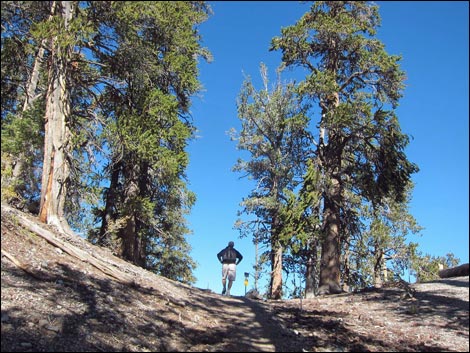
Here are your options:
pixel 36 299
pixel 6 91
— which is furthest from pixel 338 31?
pixel 36 299

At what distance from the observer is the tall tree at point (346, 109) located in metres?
14.0

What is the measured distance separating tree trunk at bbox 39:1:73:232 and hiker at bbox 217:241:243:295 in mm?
5461

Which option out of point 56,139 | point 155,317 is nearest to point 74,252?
point 155,317

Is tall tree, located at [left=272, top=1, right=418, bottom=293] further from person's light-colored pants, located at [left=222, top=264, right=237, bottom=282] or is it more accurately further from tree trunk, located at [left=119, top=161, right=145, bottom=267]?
tree trunk, located at [left=119, top=161, right=145, bottom=267]

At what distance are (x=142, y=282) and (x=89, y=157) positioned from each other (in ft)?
15.6

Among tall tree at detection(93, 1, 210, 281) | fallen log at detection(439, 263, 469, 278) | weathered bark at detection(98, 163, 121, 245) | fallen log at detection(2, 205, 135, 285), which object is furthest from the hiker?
fallen log at detection(439, 263, 469, 278)

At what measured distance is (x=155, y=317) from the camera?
6.83 meters

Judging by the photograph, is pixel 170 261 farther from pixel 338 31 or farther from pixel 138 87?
pixel 338 31

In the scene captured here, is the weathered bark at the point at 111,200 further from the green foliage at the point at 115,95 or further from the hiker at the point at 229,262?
the hiker at the point at 229,262

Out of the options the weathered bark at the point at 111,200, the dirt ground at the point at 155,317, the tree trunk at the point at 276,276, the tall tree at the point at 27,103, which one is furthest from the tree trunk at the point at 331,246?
the tall tree at the point at 27,103

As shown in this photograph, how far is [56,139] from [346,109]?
9.11m

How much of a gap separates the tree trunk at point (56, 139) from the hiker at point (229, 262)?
5.46 meters

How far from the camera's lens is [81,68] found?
1154cm

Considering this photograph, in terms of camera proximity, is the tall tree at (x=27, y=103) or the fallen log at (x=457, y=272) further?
the fallen log at (x=457, y=272)
